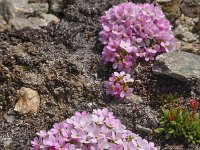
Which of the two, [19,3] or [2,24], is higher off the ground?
[19,3]

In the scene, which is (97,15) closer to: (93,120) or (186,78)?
(186,78)

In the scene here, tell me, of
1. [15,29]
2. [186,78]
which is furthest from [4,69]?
[186,78]

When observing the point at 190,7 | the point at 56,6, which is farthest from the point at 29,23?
the point at 190,7

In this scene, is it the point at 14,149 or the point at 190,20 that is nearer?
the point at 14,149

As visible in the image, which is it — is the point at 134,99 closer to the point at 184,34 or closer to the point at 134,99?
the point at 134,99

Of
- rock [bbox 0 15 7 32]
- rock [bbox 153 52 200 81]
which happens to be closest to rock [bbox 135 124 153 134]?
rock [bbox 153 52 200 81]

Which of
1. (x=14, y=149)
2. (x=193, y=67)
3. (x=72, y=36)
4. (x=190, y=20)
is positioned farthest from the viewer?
(x=190, y=20)
